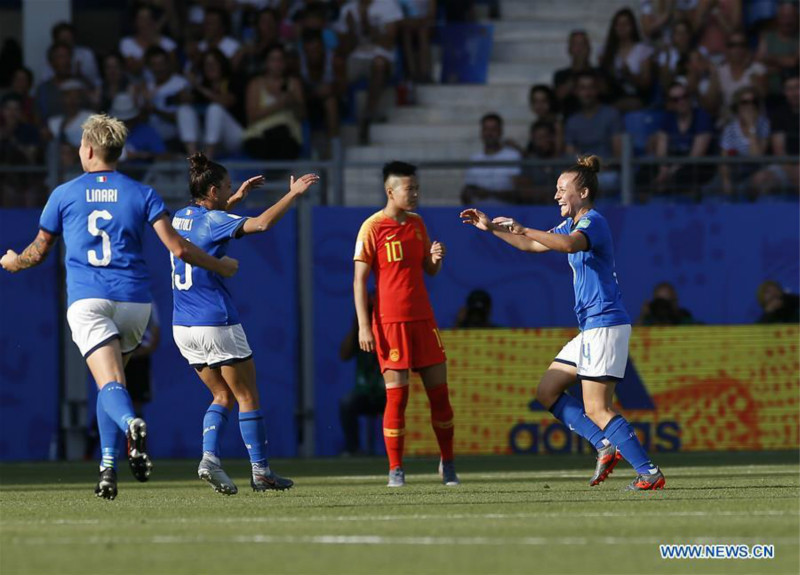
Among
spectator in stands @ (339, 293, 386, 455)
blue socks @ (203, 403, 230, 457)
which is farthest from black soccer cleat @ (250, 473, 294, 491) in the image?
spectator in stands @ (339, 293, 386, 455)

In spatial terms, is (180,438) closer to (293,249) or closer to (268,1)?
(293,249)

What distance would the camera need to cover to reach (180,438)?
15.7 m

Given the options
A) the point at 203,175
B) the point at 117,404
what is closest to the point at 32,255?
the point at 117,404

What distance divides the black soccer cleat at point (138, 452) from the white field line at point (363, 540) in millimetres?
838

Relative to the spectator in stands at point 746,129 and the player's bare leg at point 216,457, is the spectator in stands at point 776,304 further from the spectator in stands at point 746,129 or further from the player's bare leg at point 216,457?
the player's bare leg at point 216,457

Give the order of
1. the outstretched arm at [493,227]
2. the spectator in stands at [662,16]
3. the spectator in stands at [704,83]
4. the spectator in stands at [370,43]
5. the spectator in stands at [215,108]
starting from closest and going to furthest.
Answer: the outstretched arm at [493,227]
the spectator in stands at [215,108]
the spectator in stands at [704,83]
the spectator in stands at [370,43]
the spectator in stands at [662,16]

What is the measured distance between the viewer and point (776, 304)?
15.9m

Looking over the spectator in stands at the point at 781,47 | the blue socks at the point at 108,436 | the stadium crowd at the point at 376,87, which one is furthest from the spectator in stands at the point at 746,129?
the blue socks at the point at 108,436

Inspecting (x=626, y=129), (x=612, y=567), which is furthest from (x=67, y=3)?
(x=612, y=567)

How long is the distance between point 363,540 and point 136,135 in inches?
438

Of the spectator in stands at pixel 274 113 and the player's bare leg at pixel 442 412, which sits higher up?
the spectator in stands at pixel 274 113

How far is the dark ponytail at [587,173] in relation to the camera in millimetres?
9734

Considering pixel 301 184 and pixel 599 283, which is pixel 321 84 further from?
pixel 599 283

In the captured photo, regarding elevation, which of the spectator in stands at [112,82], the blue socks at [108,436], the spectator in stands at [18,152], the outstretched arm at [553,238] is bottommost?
the blue socks at [108,436]
